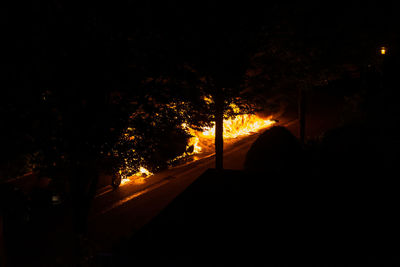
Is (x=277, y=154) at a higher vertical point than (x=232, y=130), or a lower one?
lower

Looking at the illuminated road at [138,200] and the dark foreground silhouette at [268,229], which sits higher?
the dark foreground silhouette at [268,229]

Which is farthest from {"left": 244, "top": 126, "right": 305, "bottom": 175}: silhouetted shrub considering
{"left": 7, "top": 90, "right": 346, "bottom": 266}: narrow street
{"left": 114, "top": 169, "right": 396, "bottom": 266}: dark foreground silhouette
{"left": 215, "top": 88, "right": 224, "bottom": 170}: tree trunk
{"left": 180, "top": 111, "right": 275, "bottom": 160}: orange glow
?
{"left": 180, "top": 111, "right": 275, "bottom": 160}: orange glow

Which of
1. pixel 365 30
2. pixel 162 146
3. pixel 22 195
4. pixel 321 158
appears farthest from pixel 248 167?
pixel 365 30

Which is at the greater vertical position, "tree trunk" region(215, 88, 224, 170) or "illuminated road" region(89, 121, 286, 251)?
"tree trunk" region(215, 88, 224, 170)

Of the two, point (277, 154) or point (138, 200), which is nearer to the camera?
point (277, 154)

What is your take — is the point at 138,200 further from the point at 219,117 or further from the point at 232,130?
the point at 232,130

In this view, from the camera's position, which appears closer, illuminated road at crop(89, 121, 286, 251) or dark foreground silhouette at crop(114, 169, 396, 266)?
dark foreground silhouette at crop(114, 169, 396, 266)

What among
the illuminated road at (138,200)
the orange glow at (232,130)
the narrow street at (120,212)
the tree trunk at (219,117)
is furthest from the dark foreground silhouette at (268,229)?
the orange glow at (232,130)

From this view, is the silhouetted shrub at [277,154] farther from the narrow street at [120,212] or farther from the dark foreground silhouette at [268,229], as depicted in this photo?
the dark foreground silhouette at [268,229]

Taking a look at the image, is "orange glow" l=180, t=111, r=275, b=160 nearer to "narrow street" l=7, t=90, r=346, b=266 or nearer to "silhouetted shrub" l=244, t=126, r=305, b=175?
"narrow street" l=7, t=90, r=346, b=266

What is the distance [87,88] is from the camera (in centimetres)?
646

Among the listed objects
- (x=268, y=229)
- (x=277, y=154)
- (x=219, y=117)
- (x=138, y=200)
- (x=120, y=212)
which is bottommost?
(x=120, y=212)

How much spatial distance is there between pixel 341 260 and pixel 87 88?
5202mm

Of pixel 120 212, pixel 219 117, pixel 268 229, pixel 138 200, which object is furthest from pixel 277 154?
pixel 268 229
